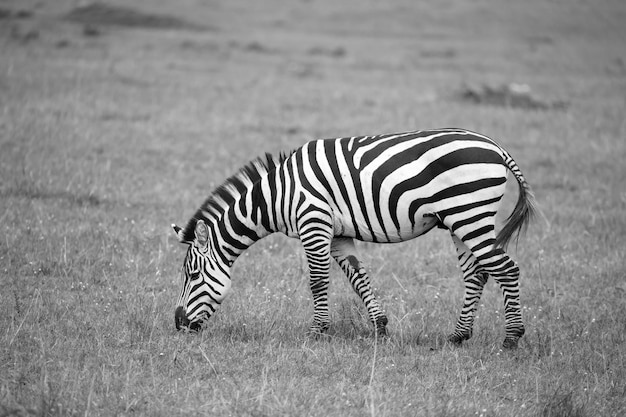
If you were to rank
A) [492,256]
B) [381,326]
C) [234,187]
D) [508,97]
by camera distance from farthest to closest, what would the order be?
[508,97]
[234,187]
[381,326]
[492,256]

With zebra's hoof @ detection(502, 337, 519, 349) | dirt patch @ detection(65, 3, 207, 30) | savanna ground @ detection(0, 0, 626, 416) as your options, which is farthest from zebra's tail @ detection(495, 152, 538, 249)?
dirt patch @ detection(65, 3, 207, 30)

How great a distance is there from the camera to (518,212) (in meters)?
5.96

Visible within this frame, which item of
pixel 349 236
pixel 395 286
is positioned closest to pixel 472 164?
pixel 349 236

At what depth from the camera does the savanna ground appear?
504 cm

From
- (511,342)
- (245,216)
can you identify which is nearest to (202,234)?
(245,216)

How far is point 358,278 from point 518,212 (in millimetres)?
1449

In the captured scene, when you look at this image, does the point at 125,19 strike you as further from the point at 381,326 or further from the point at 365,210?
the point at 381,326

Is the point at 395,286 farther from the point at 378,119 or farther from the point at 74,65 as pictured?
the point at 74,65

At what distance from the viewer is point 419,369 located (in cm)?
550

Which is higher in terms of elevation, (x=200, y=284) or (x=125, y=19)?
(x=125, y=19)

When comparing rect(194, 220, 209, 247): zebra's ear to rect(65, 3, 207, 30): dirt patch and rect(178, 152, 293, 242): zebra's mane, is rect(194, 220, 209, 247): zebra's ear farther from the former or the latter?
rect(65, 3, 207, 30): dirt patch

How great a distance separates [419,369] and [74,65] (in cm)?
1652

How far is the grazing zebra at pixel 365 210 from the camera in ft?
18.7

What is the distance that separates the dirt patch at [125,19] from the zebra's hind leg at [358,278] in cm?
2546
